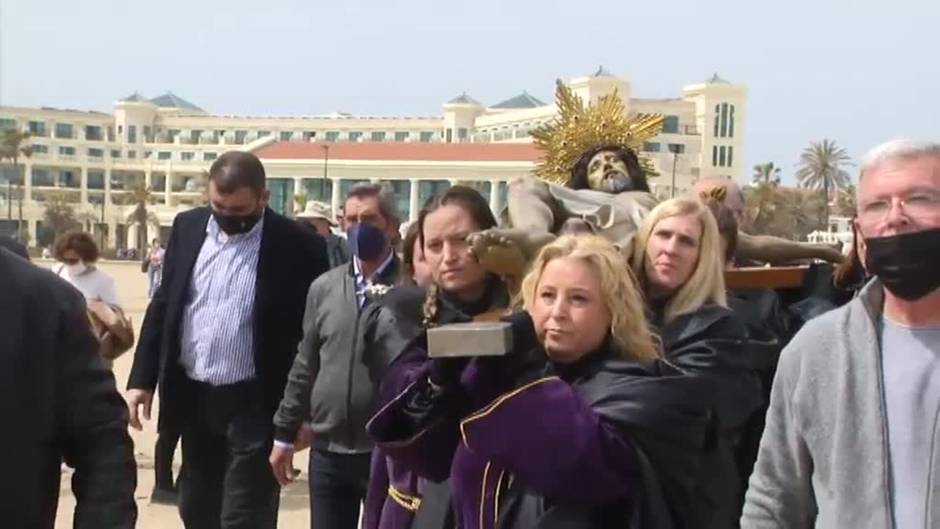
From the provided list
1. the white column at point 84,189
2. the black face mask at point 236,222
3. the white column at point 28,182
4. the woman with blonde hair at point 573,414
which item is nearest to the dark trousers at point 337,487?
the black face mask at point 236,222

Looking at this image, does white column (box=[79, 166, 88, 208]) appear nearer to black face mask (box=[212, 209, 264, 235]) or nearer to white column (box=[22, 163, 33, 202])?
white column (box=[22, 163, 33, 202])

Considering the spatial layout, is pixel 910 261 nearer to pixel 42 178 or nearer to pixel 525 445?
pixel 525 445

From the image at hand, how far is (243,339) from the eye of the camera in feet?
19.6

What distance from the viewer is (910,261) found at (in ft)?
8.93

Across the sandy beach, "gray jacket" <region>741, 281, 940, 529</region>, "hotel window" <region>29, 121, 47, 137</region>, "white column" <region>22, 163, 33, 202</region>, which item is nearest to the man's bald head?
"gray jacket" <region>741, 281, 940, 529</region>

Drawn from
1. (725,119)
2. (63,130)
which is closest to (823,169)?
(725,119)

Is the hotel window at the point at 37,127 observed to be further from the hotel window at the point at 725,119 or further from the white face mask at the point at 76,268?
the white face mask at the point at 76,268

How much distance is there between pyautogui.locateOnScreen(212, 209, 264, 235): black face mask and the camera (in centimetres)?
599

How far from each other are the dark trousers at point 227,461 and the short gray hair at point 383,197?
952mm

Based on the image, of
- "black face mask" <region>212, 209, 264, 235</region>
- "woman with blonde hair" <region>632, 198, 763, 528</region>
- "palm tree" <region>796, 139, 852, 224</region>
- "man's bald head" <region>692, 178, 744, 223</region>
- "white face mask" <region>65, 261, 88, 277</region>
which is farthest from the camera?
"palm tree" <region>796, 139, 852, 224</region>

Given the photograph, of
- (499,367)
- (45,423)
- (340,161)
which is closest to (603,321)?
(499,367)

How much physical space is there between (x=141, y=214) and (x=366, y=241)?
4054 inches

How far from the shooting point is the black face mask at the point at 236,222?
19.6 feet

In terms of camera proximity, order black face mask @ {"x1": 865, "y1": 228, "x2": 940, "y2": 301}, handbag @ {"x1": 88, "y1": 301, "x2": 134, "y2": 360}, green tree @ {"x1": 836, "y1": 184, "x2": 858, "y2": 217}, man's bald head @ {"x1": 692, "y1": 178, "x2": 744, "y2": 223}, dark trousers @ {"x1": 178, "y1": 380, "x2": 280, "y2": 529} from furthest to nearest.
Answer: handbag @ {"x1": 88, "y1": 301, "x2": 134, "y2": 360}, dark trousers @ {"x1": 178, "y1": 380, "x2": 280, "y2": 529}, man's bald head @ {"x1": 692, "y1": 178, "x2": 744, "y2": 223}, green tree @ {"x1": 836, "y1": 184, "x2": 858, "y2": 217}, black face mask @ {"x1": 865, "y1": 228, "x2": 940, "y2": 301}
